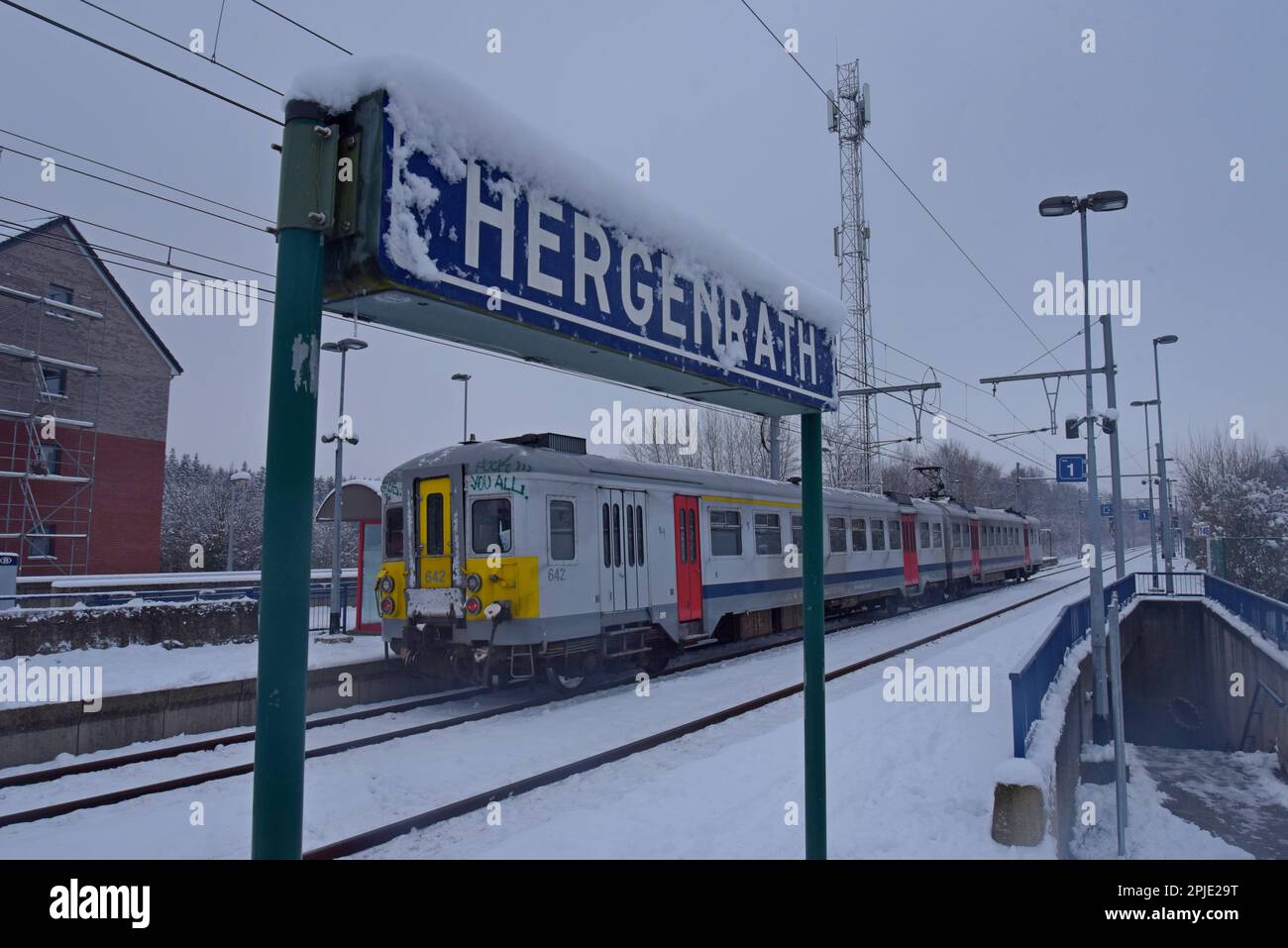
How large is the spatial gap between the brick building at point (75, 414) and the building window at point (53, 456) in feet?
0.12

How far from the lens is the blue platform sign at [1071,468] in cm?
1582

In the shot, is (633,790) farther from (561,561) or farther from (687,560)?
(687,560)

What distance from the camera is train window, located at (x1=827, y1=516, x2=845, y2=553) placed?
19150 millimetres

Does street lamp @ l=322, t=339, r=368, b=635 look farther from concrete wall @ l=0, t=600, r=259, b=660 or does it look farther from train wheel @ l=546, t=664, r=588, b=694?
train wheel @ l=546, t=664, r=588, b=694

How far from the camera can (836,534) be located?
1964 centimetres

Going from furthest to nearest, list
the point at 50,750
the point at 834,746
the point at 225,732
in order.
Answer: the point at 225,732 → the point at 50,750 → the point at 834,746

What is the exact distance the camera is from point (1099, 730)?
49.4 feet

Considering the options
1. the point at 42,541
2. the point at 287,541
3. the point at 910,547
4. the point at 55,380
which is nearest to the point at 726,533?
the point at 910,547

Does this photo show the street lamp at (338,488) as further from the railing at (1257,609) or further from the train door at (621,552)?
the railing at (1257,609)

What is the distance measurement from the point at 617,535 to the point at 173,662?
27.1ft
